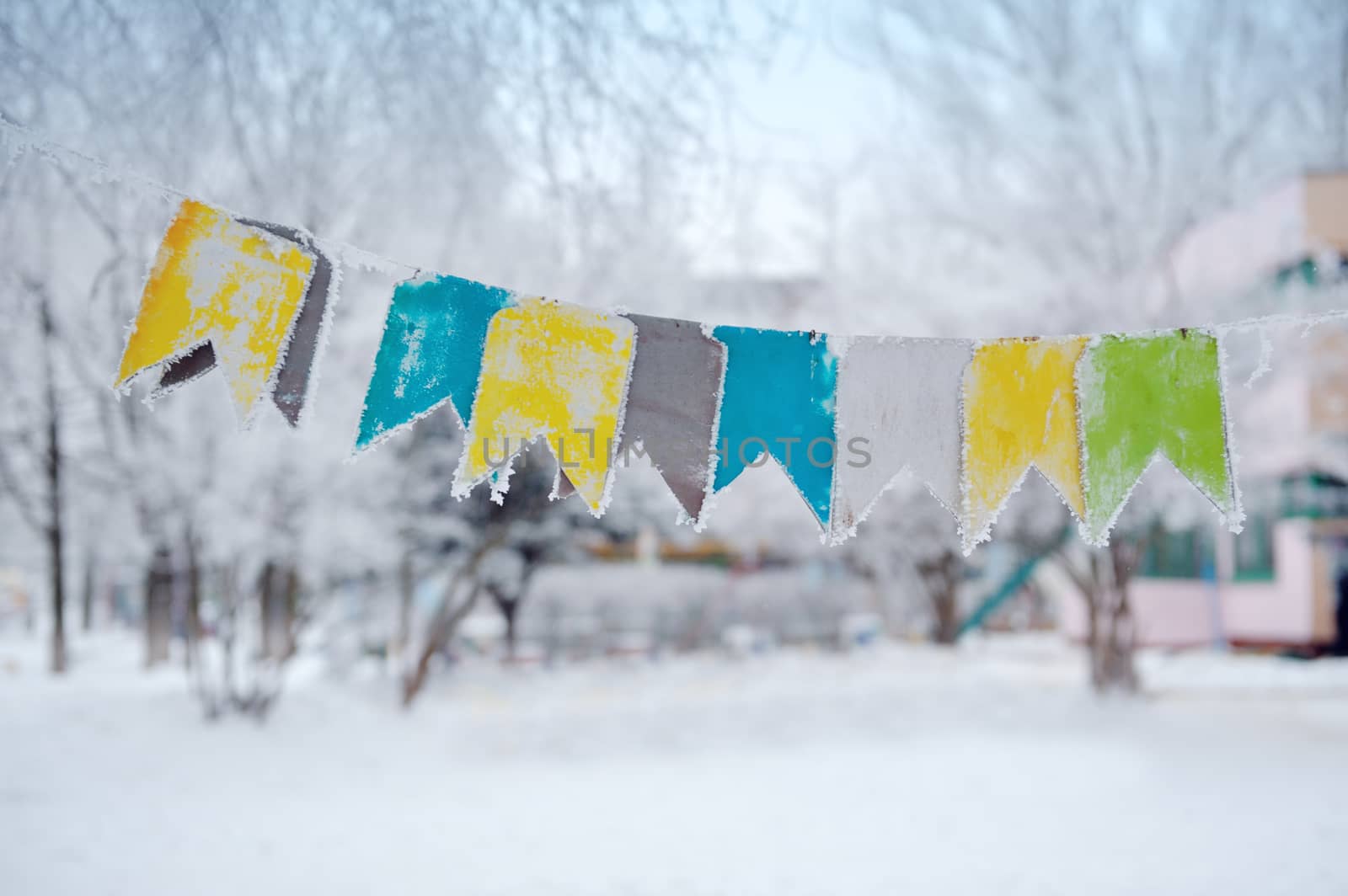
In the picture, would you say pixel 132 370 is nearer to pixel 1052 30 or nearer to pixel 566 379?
pixel 566 379

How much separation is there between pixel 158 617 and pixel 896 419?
13723 mm

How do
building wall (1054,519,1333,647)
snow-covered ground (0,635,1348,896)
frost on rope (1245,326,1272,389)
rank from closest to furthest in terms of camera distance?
frost on rope (1245,326,1272,389), snow-covered ground (0,635,1348,896), building wall (1054,519,1333,647)

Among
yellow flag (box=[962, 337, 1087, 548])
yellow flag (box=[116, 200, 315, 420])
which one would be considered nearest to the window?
yellow flag (box=[962, 337, 1087, 548])

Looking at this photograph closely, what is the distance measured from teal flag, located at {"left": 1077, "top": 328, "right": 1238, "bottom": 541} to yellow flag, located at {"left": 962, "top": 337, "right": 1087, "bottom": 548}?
0.13ft

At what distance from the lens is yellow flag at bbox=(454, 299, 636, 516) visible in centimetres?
221

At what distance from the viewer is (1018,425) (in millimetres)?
2301

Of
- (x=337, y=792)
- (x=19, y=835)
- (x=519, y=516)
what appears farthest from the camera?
(x=519, y=516)

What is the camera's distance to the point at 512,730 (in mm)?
8203

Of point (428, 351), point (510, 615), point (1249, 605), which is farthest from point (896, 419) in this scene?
point (1249, 605)

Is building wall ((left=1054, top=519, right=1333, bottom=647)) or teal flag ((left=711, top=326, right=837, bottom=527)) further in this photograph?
building wall ((left=1054, top=519, right=1333, bottom=647))

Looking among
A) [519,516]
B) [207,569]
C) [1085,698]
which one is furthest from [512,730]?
[1085,698]

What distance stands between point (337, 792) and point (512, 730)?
7.68ft

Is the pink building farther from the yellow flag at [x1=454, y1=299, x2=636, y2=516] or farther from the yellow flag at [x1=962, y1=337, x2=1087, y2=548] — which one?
the yellow flag at [x1=454, y1=299, x2=636, y2=516]

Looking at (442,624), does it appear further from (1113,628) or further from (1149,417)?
(1149,417)
